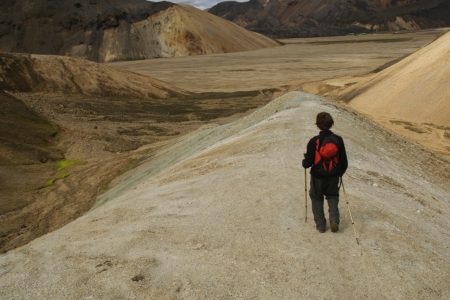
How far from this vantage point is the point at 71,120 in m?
31.4

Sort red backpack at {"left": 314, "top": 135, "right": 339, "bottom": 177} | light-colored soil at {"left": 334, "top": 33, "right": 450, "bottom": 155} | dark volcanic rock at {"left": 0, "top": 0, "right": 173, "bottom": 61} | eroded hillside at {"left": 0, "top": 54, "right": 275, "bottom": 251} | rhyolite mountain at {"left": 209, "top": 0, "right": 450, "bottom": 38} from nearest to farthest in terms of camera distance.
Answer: red backpack at {"left": 314, "top": 135, "right": 339, "bottom": 177}, eroded hillside at {"left": 0, "top": 54, "right": 275, "bottom": 251}, light-colored soil at {"left": 334, "top": 33, "right": 450, "bottom": 155}, dark volcanic rock at {"left": 0, "top": 0, "right": 173, "bottom": 61}, rhyolite mountain at {"left": 209, "top": 0, "right": 450, "bottom": 38}

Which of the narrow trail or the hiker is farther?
the hiker

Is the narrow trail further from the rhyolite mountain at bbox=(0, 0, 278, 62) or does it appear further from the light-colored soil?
Result: the rhyolite mountain at bbox=(0, 0, 278, 62)

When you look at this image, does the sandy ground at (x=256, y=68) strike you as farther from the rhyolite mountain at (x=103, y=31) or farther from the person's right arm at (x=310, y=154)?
the person's right arm at (x=310, y=154)

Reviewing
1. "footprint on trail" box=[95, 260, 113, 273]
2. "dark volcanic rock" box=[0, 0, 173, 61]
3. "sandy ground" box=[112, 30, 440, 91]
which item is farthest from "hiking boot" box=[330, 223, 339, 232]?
"dark volcanic rock" box=[0, 0, 173, 61]

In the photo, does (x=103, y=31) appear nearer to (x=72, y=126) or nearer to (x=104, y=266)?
(x=72, y=126)

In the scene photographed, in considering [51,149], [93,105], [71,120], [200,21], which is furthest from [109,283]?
[200,21]

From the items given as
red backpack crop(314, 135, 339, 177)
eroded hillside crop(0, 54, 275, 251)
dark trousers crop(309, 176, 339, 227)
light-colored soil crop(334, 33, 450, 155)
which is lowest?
eroded hillside crop(0, 54, 275, 251)

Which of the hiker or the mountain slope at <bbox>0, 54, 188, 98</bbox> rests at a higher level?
the hiker

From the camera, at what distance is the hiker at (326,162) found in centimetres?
647

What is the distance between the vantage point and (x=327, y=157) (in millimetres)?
6477

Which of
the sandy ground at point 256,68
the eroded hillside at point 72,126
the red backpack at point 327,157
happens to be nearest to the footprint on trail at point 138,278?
the red backpack at point 327,157

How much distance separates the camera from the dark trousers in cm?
665

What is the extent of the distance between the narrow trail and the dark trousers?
0.24m
